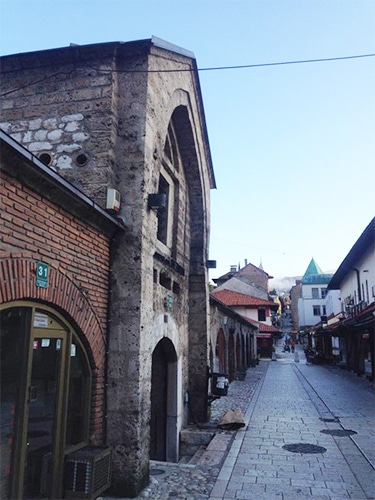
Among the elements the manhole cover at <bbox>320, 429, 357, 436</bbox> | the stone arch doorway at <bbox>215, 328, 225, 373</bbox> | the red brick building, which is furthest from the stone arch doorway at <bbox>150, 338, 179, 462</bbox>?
the stone arch doorway at <bbox>215, 328, 225, 373</bbox>

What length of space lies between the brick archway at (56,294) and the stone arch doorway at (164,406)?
2830 mm

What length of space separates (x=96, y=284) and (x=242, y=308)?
32.8m

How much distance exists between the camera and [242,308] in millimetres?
37281

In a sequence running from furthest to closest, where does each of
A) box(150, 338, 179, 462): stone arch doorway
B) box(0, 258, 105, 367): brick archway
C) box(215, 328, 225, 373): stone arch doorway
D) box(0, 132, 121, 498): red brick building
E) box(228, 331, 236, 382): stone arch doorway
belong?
box(228, 331, 236, 382): stone arch doorway, box(215, 328, 225, 373): stone arch doorway, box(150, 338, 179, 462): stone arch doorway, box(0, 132, 121, 498): red brick building, box(0, 258, 105, 367): brick archway

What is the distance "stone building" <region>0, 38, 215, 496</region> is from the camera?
5.25m

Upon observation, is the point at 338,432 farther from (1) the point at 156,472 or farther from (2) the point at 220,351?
(2) the point at 220,351

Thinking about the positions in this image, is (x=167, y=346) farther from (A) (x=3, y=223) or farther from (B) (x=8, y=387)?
(A) (x=3, y=223)

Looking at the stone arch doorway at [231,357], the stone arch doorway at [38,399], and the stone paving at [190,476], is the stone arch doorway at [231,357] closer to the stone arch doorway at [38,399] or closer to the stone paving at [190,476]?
the stone paving at [190,476]

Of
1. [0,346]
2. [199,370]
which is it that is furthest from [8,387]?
[199,370]

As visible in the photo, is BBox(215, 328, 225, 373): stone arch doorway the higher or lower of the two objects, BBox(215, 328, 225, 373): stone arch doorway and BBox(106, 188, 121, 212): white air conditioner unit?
the lower

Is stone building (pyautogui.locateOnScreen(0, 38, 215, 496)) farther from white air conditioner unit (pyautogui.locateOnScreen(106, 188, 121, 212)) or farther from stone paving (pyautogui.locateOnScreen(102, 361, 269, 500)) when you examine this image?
stone paving (pyautogui.locateOnScreen(102, 361, 269, 500))

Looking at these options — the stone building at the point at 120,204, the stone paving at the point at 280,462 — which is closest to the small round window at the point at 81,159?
the stone building at the point at 120,204

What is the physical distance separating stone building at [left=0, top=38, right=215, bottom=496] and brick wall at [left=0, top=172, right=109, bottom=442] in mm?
27

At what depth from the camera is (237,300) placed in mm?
37688
